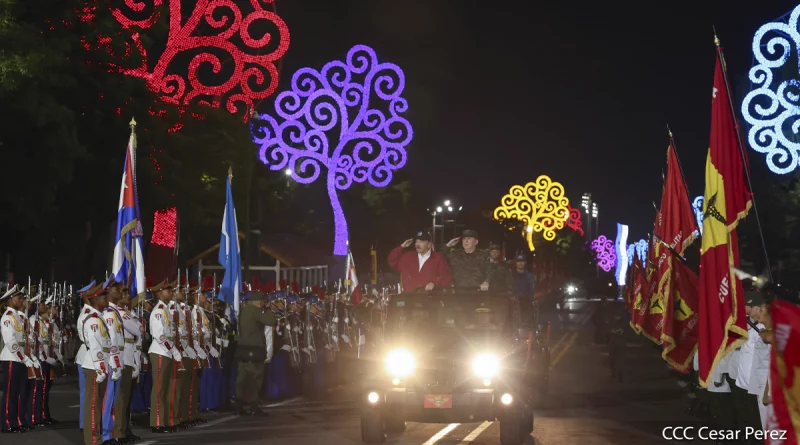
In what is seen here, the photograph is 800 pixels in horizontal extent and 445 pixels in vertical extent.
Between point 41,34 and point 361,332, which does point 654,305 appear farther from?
point 41,34

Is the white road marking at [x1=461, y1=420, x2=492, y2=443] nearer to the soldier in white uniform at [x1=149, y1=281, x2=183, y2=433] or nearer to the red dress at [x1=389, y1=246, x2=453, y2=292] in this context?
the red dress at [x1=389, y1=246, x2=453, y2=292]

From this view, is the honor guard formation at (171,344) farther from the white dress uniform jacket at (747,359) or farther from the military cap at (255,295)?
the white dress uniform jacket at (747,359)

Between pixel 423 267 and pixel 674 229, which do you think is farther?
pixel 674 229

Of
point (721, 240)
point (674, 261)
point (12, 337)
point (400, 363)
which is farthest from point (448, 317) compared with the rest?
point (12, 337)

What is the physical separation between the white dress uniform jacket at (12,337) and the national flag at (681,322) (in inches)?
335

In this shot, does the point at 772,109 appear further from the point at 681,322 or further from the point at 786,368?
the point at 786,368

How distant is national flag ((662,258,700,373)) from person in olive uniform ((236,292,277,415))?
5.99 metres

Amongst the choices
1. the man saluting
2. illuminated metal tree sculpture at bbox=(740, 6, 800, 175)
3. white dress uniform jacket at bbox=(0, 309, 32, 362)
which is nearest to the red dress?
the man saluting

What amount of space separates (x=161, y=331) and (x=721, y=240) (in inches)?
302

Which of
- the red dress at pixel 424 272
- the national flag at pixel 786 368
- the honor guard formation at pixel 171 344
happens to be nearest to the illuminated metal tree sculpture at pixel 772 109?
the honor guard formation at pixel 171 344

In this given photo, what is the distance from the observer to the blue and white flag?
21734 mm

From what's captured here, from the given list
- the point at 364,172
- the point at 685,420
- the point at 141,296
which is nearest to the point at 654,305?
the point at 685,420

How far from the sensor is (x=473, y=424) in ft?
58.5

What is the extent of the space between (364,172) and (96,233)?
12.0m
